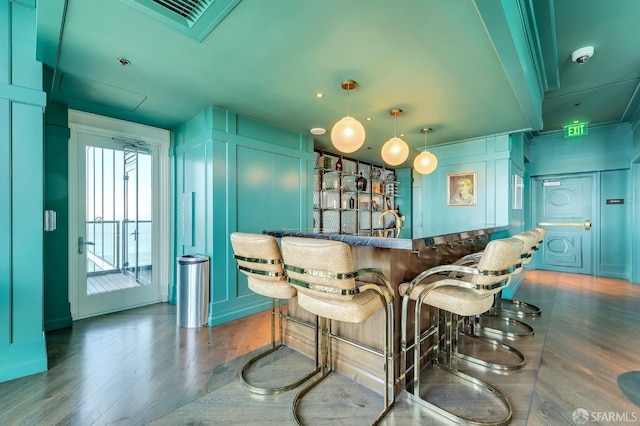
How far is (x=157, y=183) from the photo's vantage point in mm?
3953

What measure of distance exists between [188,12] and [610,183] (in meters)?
7.43

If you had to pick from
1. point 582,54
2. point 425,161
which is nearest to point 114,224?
point 425,161

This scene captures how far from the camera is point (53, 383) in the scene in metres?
2.01

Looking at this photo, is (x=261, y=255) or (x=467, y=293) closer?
(x=467, y=293)

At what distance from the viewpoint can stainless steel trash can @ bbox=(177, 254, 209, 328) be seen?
3.08 meters

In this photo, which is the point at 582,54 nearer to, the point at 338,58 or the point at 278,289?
the point at 338,58

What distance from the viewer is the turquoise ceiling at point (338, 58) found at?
1.75 m

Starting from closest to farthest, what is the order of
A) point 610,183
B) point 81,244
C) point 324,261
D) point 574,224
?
point 324,261, point 81,244, point 610,183, point 574,224

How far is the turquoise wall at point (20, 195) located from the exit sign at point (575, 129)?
7.48 meters

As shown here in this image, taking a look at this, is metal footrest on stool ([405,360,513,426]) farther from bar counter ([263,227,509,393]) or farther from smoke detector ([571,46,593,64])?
smoke detector ([571,46,593,64])

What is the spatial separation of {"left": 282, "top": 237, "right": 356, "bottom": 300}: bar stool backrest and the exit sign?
20.0 feet

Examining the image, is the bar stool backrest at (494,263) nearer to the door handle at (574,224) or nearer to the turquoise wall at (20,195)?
the turquoise wall at (20,195)

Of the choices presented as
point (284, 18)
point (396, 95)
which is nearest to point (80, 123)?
point (284, 18)

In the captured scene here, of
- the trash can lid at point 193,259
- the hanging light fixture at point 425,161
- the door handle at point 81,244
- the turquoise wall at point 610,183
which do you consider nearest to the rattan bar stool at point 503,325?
the hanging light fixture at point 425,161
